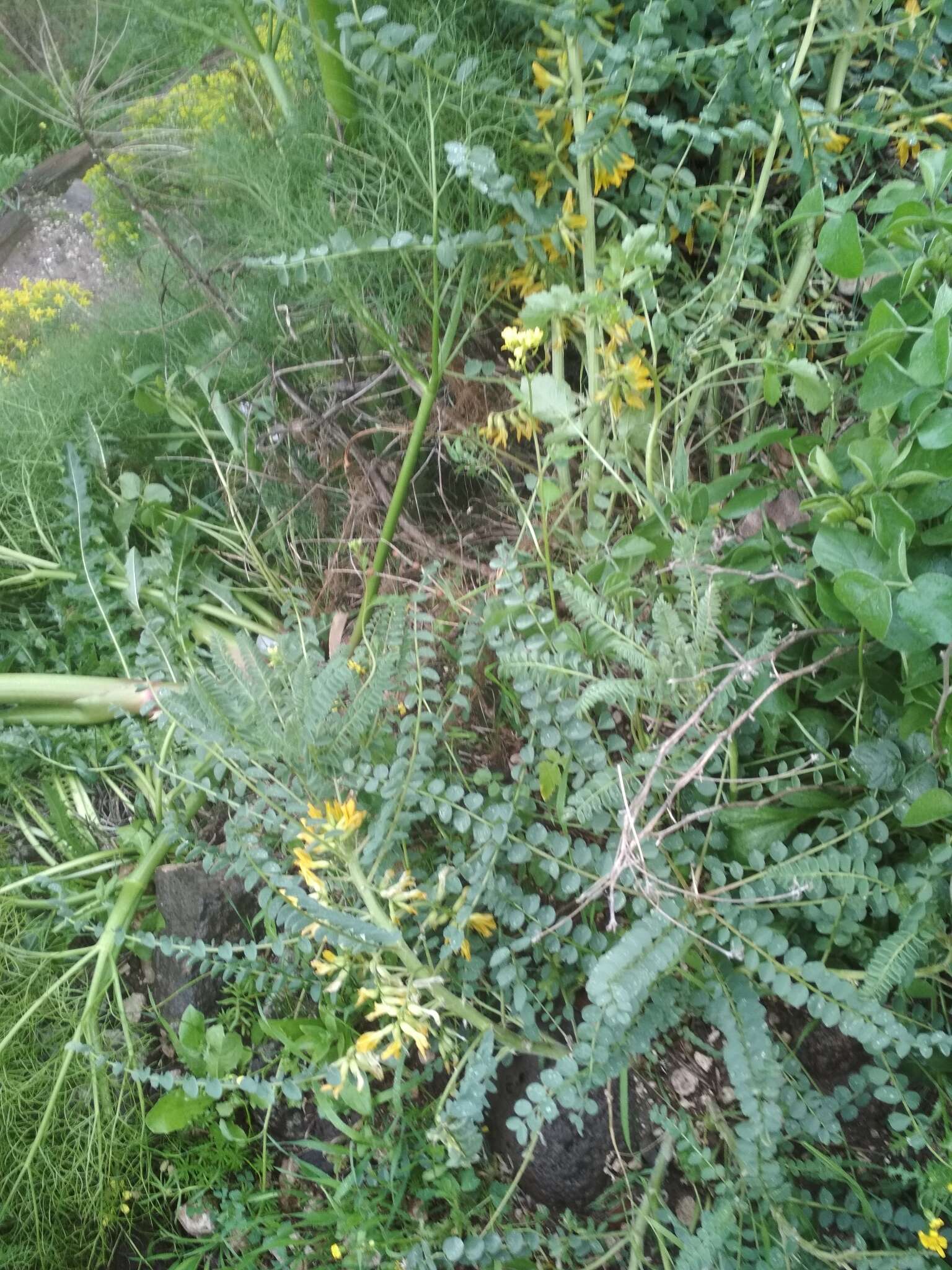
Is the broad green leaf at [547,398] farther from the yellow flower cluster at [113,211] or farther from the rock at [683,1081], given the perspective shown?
Answer: the yellow flower cluster at [113,211]

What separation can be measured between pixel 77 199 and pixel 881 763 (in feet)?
5.87

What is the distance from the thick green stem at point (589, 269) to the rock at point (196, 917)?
0.68 m

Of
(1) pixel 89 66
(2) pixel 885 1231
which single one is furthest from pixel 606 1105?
(1) pixel 89 66

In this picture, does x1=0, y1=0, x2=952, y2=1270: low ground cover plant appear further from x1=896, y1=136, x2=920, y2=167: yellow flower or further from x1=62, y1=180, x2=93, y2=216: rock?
x1=62, y1=180, x2=93, y2=216: rock

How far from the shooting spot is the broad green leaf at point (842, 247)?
2.10 ft

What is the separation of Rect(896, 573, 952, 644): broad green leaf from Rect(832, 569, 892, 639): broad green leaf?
0.05 ft

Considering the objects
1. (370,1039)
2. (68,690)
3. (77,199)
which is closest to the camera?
(370,1039)

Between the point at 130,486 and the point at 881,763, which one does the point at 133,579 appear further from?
the point at 881,763

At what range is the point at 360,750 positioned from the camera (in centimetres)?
87

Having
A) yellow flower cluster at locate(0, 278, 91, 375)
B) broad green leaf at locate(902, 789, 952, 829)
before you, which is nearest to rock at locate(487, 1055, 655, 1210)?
broad green leaf at locate(902, 789, 952, 829)

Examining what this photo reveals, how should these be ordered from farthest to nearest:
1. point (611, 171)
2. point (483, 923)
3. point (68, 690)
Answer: point (68, 690)
point (611, 171)
point (483, 923)

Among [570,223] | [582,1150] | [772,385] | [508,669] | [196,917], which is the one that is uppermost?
[570,223]

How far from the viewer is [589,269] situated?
0.94m

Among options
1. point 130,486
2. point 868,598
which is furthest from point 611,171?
point 130,486
